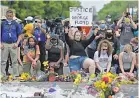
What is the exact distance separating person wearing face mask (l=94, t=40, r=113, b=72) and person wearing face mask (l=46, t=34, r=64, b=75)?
83 cm

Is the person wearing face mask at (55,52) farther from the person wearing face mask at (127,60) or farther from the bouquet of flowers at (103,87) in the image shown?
the bouquet of flowers at (103,87)

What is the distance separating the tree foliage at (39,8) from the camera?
199 ft

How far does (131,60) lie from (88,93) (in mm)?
3961

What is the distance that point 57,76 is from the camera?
920 centimetres

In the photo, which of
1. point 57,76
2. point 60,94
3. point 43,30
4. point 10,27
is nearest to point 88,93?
point 60,94

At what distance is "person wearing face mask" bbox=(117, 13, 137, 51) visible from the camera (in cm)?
1164

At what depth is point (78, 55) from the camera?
31.9ft

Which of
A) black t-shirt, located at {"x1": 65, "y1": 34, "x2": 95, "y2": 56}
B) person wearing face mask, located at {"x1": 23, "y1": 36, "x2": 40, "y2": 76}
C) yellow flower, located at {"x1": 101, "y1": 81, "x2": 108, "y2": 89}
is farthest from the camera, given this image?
person wearing face mask, located at {"x1": 23, "y1": 36, "x2": 40, "y2": 76}

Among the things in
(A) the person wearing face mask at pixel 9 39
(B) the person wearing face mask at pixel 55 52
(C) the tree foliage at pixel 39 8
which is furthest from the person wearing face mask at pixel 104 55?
(C) the tree foliage at pixel 39 8

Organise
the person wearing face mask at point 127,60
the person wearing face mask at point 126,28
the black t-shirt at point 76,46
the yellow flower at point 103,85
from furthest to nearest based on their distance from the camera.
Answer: the person wearing face mask at point 126,28, the person wearing face mask at point 127,60, the black t-shirt at point 76,46, the yellow flower at point 103,85

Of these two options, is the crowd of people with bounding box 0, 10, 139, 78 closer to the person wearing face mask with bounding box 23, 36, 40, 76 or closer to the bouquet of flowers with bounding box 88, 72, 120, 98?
the person wearing face mask with bounding box 23, 36, 40, 76

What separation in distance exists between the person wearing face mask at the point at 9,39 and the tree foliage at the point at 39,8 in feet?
155

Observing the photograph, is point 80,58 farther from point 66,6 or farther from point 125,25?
point 66,6

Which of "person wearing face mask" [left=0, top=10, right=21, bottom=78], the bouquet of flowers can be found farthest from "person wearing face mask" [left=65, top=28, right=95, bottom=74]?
the bouquet of flowers
